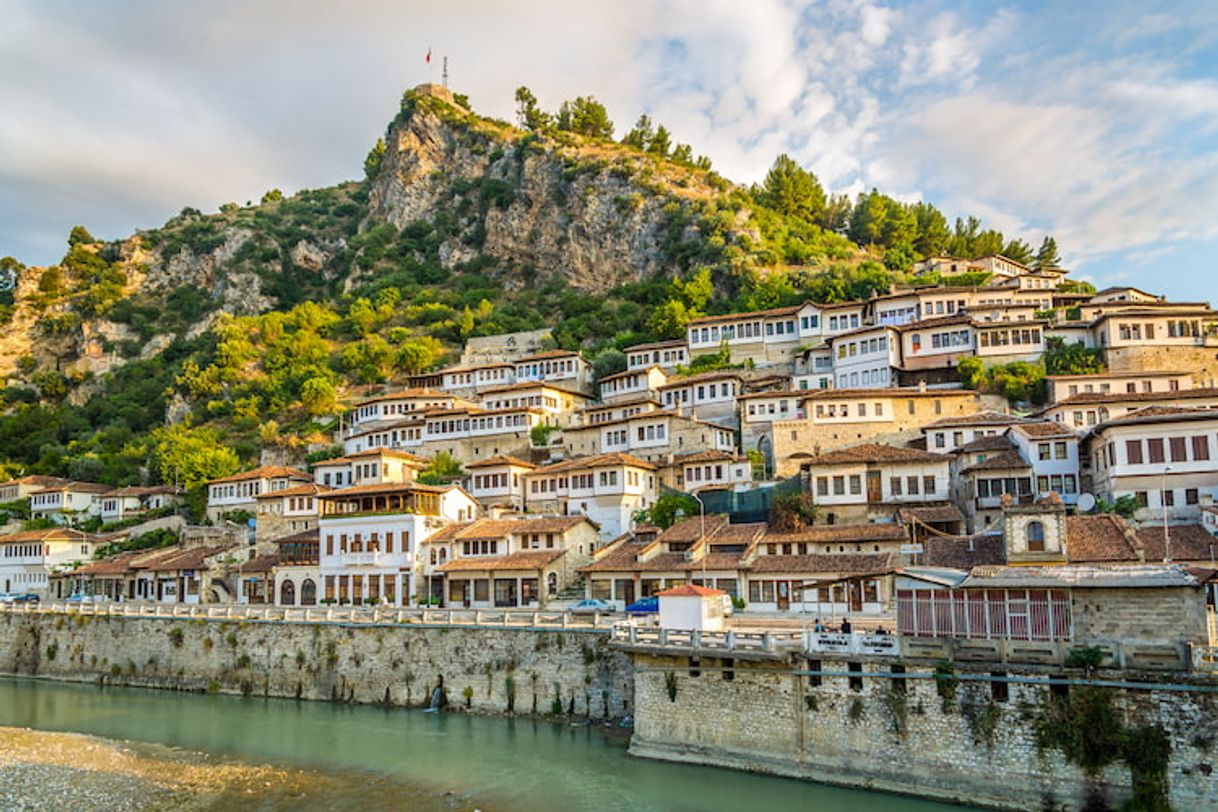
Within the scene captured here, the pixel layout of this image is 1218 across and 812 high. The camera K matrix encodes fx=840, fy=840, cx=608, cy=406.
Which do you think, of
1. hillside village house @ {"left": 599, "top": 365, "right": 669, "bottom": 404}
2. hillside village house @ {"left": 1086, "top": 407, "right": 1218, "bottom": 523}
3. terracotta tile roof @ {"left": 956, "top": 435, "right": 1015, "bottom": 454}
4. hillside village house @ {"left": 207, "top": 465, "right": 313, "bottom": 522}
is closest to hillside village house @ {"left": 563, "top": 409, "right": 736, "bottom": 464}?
hillside village house @ {"left": 599, "top": 365, "right": 669, "bottom": 404}

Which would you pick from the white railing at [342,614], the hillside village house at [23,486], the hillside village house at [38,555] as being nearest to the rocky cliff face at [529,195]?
the hillside village house at [23,486]

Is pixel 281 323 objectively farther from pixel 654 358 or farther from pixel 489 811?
pixel 489 811

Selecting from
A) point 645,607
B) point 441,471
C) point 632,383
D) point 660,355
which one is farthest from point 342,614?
point 660,355

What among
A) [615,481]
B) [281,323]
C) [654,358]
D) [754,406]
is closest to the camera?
[615,481]

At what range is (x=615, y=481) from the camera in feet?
159

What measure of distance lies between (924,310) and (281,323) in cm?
7340

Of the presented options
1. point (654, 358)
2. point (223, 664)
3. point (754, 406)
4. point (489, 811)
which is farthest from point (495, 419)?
point (489, 811)

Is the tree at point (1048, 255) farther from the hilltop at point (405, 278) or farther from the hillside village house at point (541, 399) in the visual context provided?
the hillside village house at point (541, 399)

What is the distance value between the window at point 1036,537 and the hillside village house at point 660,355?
4436 centimetres

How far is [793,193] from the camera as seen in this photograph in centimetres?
10912

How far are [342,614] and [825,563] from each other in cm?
2075

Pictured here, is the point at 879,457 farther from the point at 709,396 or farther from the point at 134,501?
the point at 134,501

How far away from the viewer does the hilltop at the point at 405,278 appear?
84.8 metres

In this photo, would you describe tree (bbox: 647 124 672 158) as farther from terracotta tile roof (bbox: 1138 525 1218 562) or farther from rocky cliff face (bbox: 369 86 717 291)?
terracotta tile roof (bbox: 1138 525 1218 562)
